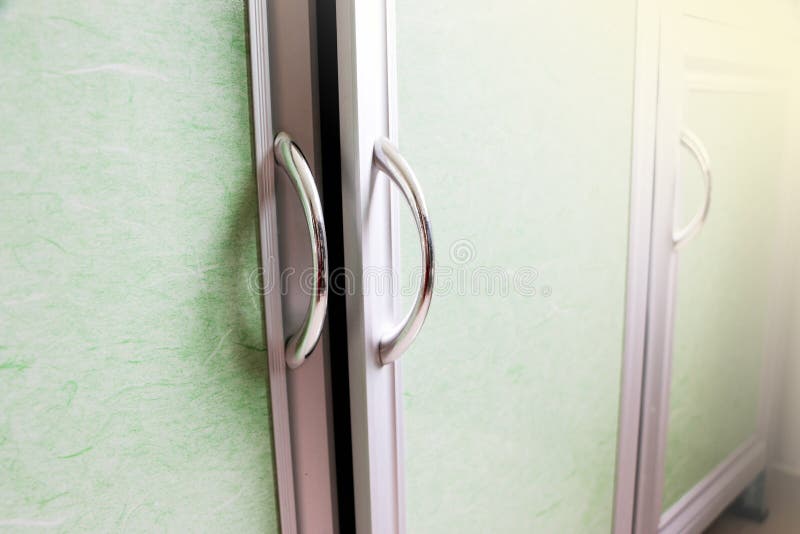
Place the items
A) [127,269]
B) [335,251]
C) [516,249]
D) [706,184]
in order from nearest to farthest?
[127,269] → [335,251] → [516,249] → [706,184]

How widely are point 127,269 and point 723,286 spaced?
3.03 ft

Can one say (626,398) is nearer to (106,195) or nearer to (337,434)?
(337,434)

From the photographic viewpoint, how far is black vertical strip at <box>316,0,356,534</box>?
1.64 ft

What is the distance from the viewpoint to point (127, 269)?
1.35 ft

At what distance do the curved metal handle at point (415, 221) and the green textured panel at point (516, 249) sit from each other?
0.05 metres

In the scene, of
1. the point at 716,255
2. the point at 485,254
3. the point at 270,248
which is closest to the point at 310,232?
the point at 270,248

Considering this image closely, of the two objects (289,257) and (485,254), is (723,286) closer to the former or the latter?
(485,254)

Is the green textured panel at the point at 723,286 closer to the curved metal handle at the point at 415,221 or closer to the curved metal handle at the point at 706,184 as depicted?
the curved metal handle at the point at 706,184

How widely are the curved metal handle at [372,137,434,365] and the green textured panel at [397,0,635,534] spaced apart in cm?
5

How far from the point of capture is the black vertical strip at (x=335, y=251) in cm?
50

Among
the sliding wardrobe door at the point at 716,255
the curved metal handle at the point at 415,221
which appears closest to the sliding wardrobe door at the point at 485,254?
the curved metal handle at the point at 415,221

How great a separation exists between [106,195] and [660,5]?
0.69 metres

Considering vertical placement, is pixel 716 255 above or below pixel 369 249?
below

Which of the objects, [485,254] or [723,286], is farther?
[723,286]
